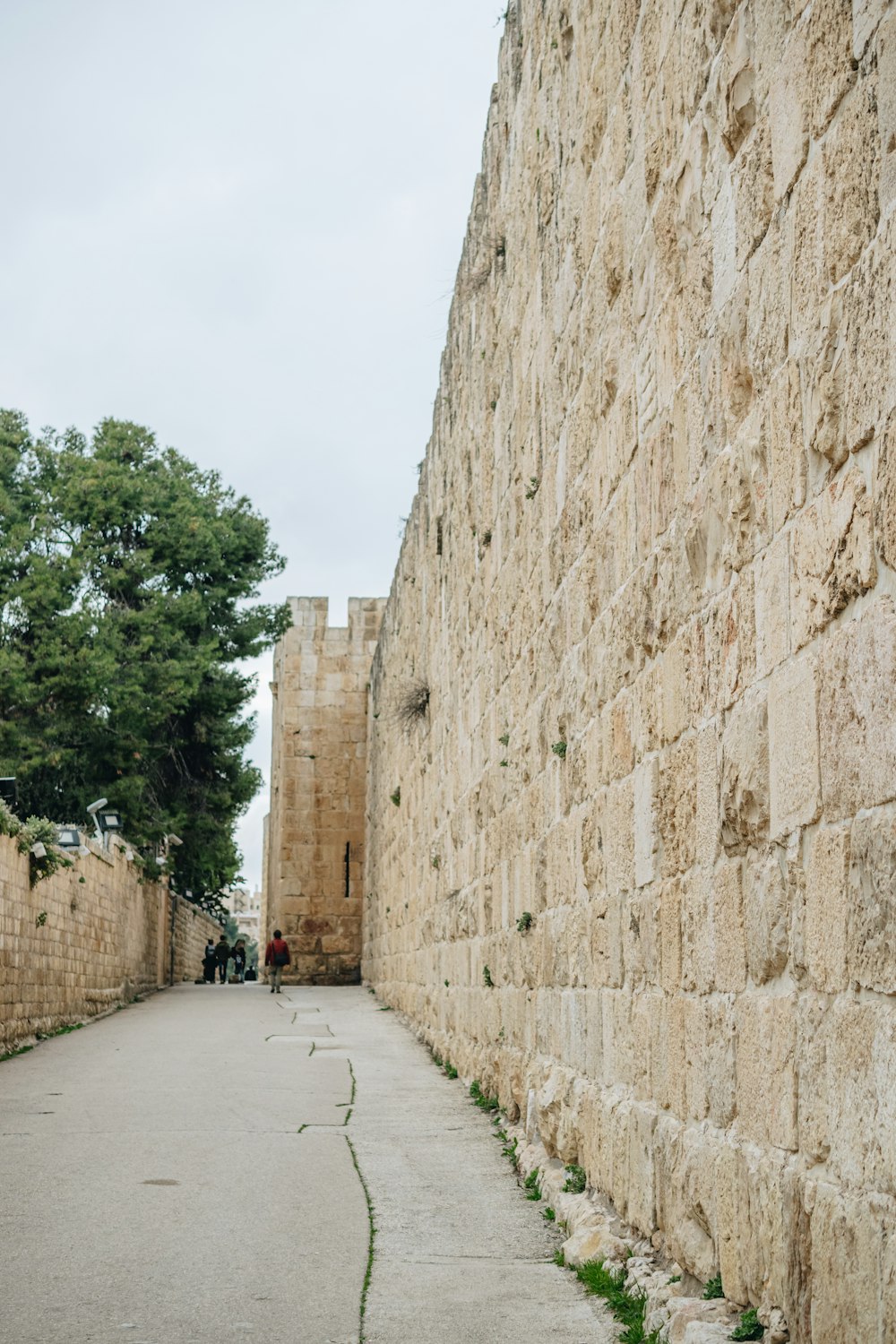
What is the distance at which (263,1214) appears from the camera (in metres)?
5.14

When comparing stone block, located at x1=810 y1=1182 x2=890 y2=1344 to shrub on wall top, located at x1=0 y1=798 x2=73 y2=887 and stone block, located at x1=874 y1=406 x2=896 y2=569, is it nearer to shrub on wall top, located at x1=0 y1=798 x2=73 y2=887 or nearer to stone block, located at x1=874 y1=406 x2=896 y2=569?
stone block, located at x1=874 y1=406 x2=896 y2=569

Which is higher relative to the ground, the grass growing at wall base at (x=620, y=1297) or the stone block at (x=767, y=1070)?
the stone block at (x=767, y=1070)

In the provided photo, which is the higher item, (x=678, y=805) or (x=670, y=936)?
(x=678, y=805)

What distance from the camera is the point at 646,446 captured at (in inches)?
169

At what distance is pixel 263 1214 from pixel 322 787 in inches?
775

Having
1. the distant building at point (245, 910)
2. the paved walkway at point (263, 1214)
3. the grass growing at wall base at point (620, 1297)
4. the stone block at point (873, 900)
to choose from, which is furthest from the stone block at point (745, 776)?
the distant building at point (245, 910)

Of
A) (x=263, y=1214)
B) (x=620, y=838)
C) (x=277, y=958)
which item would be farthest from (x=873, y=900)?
(x=277, y=958)

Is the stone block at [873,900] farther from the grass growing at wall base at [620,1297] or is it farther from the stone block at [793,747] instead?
the grass growing at wall base at [620,1297]

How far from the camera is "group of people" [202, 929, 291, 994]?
853 inches

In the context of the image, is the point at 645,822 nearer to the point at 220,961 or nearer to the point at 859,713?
the point at 859,713

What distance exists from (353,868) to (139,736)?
4300 mm

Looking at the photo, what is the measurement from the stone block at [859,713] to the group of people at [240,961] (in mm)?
19175

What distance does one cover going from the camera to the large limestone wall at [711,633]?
8.29 ft

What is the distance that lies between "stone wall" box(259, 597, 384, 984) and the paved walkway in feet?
Answer: 47.0
